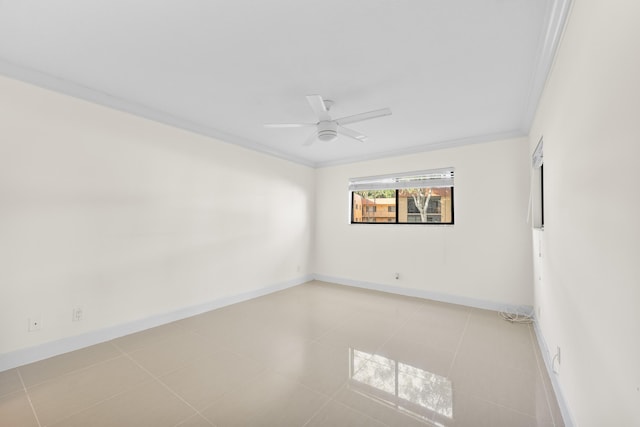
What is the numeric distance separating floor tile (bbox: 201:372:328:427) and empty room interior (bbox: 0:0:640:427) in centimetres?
2

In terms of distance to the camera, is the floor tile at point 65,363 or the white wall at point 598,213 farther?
the floor tile at point 65,363

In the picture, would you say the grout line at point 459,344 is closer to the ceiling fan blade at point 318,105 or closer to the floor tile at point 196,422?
the floor tile at point 196,422

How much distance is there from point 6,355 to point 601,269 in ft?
12.8

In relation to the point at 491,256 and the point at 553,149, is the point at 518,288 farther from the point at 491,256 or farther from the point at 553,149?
the point at 553,149

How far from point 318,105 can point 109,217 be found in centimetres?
238

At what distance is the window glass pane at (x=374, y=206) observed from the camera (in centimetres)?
467

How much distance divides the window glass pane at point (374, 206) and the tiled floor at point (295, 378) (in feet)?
6.63

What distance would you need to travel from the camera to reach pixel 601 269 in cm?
108

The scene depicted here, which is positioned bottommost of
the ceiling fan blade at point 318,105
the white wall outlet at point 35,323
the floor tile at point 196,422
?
the floor tile at point 196,422

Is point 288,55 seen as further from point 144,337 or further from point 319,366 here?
point 144,337

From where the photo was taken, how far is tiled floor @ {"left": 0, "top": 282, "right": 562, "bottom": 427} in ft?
5.34

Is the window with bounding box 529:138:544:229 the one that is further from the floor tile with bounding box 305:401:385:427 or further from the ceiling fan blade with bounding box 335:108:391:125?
the floor tile with bounding box 305:401:385:427

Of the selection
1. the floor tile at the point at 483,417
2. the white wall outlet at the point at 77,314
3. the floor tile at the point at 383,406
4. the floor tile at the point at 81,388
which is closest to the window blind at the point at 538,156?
the floor tile at the point at 483,417

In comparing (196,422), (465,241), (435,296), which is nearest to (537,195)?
(465,241)
